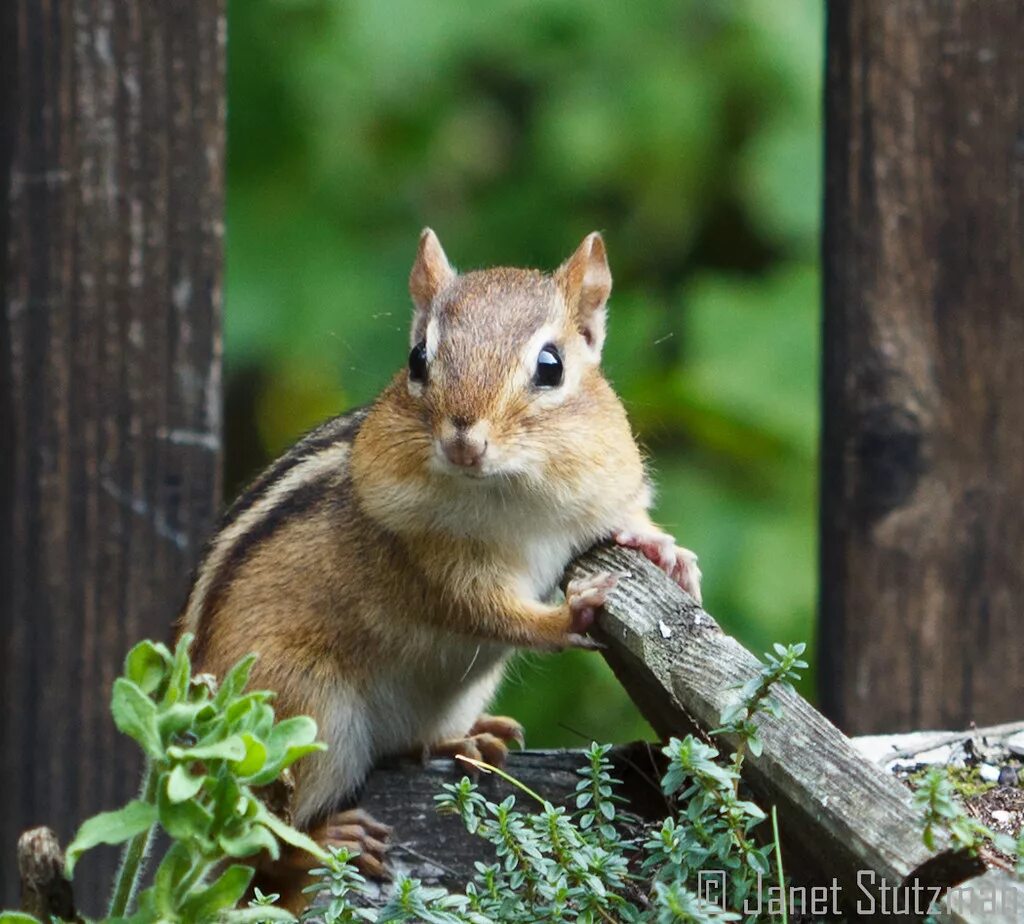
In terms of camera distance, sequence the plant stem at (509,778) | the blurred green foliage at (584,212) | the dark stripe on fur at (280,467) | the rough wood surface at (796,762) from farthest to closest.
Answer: the blurred green foliage at (584,212) < the dark stripe on fur at (280,467) < the plant stem at (509,778) < the rough wood surface at (796,762)

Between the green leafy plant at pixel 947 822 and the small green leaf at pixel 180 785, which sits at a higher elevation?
the small green leaf at pixel 180 785

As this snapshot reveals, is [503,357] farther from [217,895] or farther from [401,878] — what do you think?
[217,895]

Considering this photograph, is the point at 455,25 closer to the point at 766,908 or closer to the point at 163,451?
the point at 163,451

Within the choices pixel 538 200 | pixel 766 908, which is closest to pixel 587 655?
pixel 538 200

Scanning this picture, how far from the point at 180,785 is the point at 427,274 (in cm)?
141

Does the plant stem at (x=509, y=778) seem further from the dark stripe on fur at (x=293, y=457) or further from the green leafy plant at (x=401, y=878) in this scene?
the dark stripe on fur at (x=293, y=457)

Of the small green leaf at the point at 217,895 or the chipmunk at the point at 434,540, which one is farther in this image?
the chipmunk at the point at 434,540

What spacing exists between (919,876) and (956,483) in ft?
4.75

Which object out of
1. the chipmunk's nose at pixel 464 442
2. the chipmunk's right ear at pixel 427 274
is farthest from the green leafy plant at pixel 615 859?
the chipmunk's right ear at pixel 427 274

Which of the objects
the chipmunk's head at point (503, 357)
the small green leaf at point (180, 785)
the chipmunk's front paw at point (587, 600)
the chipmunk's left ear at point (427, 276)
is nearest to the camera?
the small green leaf at point (180, 785)

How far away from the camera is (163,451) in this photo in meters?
2.95

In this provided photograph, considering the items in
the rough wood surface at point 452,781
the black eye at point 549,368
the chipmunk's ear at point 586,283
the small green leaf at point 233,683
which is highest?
the chipmunk's ear at point 586,283

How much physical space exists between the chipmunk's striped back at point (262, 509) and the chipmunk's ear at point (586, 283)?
0.38 m

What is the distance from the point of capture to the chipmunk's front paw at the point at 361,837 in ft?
7.91
